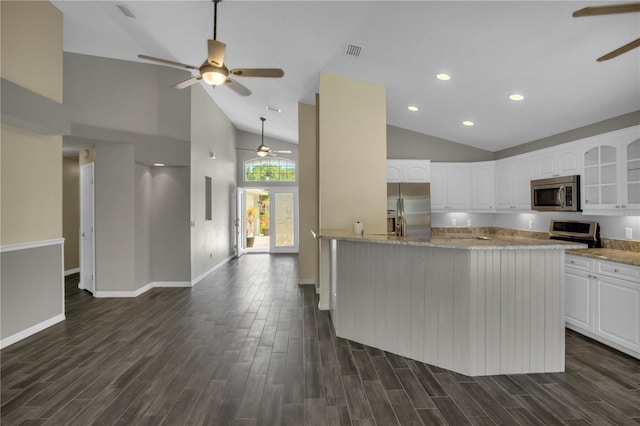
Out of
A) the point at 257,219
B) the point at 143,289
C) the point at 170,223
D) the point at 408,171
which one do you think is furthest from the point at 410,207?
the point at 257,219

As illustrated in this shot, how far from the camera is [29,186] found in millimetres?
3885

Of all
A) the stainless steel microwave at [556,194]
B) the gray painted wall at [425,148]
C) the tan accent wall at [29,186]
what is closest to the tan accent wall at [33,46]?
the tan accent wall at [29,186]

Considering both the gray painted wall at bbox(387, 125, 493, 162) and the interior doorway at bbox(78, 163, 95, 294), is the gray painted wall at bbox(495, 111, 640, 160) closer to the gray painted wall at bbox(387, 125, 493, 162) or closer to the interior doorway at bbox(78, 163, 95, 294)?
the gray painted wall at bbox(387, 125, 493, 162)

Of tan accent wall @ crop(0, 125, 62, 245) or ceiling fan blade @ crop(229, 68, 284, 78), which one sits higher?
ceiling fan blade @ crop(229, 68, 284, 78)

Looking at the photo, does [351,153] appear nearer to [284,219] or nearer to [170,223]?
[170,223]

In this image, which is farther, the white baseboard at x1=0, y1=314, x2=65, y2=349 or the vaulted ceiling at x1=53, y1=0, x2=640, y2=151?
the white baseboard at x1=0, y1=314, x2=65, y2=349

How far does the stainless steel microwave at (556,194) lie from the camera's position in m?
4.26

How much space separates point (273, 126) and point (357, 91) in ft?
14.7

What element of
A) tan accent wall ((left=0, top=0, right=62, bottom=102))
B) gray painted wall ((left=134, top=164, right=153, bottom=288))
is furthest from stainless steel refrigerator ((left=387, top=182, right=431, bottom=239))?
tan accent wall ((left=0, top=0, right=62, bottom=102))

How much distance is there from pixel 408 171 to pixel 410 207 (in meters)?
0.71

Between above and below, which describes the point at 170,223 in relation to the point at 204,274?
above

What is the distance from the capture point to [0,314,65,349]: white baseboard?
140 inches

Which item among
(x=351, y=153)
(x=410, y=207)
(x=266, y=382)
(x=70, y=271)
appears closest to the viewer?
(x=266, y=382)

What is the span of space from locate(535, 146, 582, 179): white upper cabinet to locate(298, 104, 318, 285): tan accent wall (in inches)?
140
